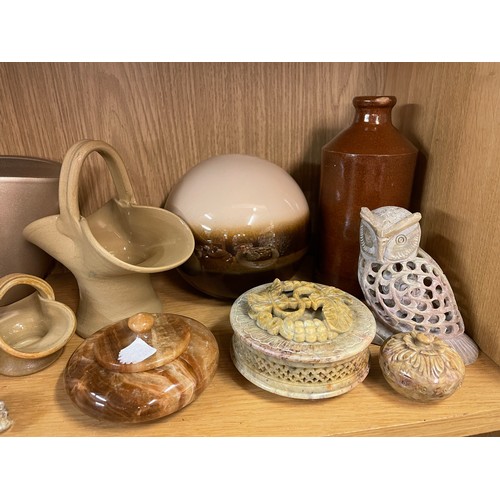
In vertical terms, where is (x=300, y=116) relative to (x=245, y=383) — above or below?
above

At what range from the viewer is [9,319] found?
595mm

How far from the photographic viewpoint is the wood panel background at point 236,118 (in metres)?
0.61

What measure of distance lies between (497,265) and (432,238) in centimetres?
15

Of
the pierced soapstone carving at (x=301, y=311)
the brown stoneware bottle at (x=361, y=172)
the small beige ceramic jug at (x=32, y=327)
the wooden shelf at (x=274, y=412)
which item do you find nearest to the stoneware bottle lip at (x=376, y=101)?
the brown stoneware bottle at (x=361, y=172)

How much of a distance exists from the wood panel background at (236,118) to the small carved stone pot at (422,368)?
0.13 meters

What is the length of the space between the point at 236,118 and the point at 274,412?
Answer: 54cm

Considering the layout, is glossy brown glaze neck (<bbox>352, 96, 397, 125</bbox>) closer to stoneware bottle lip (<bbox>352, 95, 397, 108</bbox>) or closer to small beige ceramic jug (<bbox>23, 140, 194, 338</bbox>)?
stoneware bottle lip (<bbox>352, 95, 397, 108</bbox>)

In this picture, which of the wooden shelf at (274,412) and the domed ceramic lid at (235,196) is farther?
the domed ceramic lid at (235,196)

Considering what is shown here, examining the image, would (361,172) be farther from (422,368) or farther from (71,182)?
(71,182)

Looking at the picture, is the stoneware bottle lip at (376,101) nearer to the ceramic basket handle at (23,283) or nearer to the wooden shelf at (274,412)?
the wooden shelf at (274,412)

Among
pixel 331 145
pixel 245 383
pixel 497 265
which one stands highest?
pixel 331 145

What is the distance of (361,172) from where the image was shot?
62cm

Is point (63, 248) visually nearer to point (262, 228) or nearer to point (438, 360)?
point (262, 228)

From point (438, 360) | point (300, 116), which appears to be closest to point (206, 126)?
point (300, 116)
